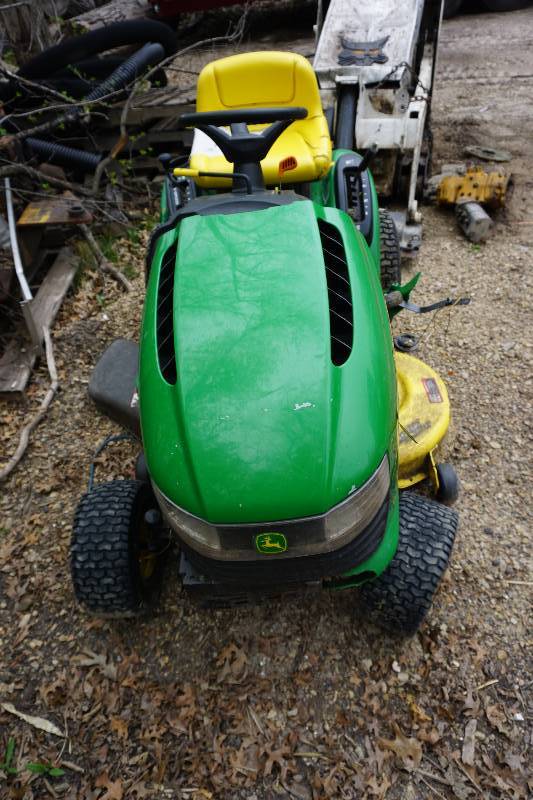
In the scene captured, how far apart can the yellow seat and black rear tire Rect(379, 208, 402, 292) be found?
571mm

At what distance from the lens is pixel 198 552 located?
1.48 m

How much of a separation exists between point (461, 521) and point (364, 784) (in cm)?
106

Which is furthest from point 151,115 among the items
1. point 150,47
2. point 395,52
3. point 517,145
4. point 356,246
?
point 356,246

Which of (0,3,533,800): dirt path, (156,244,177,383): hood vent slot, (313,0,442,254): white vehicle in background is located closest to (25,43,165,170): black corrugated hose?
(313,0,442,254): white vehicle in background

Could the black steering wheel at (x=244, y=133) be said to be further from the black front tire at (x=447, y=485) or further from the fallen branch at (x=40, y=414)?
the fallen branch at (x=40, y=414)

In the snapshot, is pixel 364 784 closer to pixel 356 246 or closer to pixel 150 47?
pixel 356 246

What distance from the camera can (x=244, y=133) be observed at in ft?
7.14

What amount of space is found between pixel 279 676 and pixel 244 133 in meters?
2.00

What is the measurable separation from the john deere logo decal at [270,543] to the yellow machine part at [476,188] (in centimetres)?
374

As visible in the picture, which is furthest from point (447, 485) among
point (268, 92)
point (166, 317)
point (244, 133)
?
point (268, 92)

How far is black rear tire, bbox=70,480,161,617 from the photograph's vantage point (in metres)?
1.83

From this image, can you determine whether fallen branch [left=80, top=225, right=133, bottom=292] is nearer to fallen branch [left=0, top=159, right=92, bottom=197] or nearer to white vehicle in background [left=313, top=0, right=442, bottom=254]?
fallen branch [left=0, top=159, right=92, bottom=197]

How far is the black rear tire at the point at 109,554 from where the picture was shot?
1834mm

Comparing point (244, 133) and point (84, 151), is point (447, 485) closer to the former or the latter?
point (244, 133)
